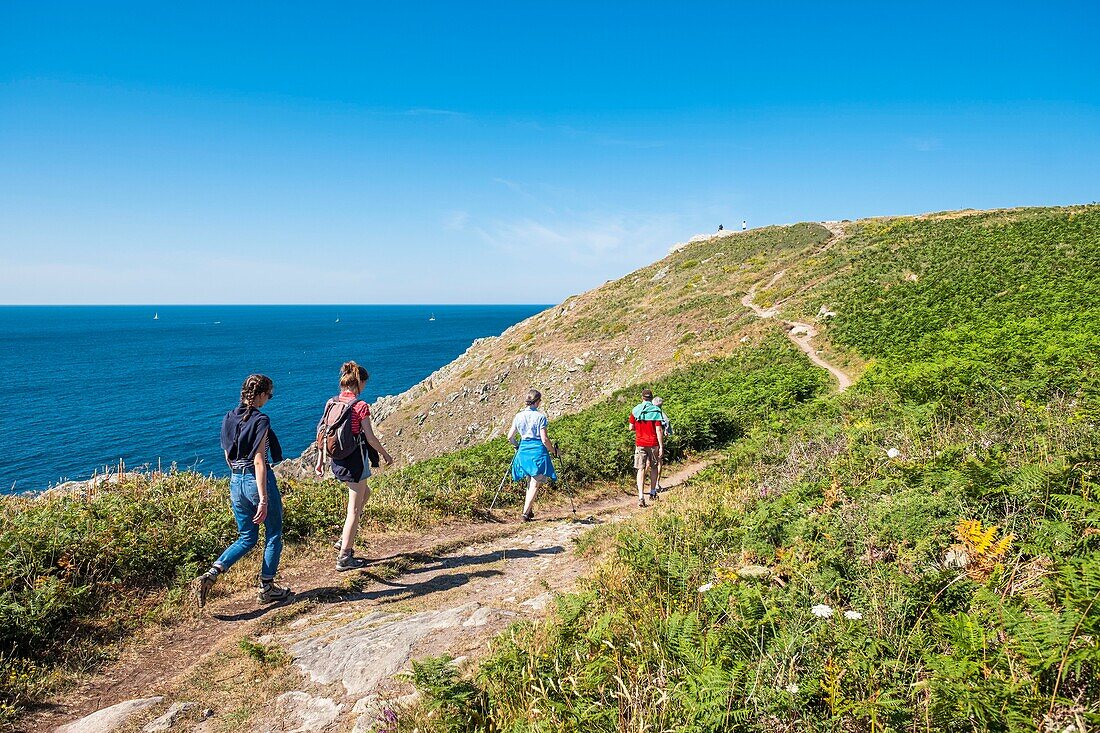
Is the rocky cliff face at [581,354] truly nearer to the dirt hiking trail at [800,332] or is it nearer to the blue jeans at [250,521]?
the dirt hiking trail at [800,332]

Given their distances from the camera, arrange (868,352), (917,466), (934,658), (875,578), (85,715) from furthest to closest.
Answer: (868,352), (917,466), (85,715), (875,578), (934,658)

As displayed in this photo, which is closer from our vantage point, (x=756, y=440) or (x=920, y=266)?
(x=756, y=440)

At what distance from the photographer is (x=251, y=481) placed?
587 cm

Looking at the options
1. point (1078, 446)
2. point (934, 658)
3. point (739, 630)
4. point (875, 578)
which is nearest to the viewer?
point (934, 658)

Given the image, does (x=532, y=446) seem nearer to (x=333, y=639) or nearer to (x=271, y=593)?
(x=271, y=593)

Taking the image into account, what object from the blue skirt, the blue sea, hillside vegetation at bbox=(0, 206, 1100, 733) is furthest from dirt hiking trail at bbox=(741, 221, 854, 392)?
the blue sea

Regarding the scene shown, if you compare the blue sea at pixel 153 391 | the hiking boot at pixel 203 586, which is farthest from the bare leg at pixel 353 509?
the blue sea at pixel 153 391

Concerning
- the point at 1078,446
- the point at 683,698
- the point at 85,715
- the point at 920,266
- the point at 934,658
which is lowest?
the point at 85,715

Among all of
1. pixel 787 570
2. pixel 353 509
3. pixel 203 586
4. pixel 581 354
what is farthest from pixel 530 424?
pixel 581 354

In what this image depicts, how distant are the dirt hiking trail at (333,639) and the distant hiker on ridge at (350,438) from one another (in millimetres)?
1117

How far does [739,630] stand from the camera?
12.2ft

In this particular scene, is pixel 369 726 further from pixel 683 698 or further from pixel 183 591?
pixel 183 591

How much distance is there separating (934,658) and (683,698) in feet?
4.68

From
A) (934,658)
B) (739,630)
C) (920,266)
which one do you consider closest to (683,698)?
(739,630)
